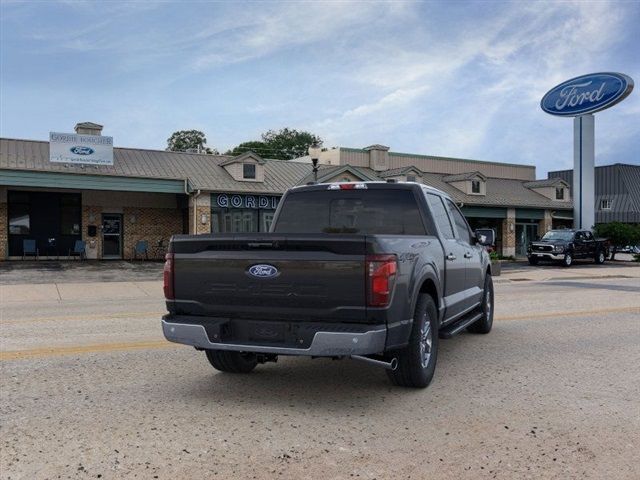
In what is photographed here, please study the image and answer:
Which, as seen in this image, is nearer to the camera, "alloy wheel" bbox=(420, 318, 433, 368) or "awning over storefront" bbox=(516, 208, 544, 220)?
"alloy wheel" bbox=(420, 318, 433, 368)

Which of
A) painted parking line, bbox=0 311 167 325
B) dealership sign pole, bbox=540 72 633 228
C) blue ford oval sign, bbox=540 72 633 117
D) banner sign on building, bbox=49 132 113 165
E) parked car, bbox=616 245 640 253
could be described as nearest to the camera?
painted parking line, bbox=0 311 167 325

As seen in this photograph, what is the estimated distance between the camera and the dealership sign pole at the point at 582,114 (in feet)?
111

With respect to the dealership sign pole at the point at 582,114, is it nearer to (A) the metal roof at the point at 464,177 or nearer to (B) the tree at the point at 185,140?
(A) the metal roof at the point at 464,177

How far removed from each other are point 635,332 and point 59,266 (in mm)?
21363

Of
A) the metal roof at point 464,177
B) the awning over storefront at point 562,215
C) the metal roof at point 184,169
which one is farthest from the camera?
the awning over storefront at point 562,215

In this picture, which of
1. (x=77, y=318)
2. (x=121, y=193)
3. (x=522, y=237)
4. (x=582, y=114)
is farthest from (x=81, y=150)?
(x=522, y=237)

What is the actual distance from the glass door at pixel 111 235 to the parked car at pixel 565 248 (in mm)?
20492

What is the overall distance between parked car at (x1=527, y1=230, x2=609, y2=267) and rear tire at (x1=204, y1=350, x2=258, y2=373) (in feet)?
85.7

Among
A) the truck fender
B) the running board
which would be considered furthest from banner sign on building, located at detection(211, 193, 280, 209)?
the truck fender

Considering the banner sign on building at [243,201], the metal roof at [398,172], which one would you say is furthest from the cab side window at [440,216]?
the metal roof at [398,172]

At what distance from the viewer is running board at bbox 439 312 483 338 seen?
6197 millimetres

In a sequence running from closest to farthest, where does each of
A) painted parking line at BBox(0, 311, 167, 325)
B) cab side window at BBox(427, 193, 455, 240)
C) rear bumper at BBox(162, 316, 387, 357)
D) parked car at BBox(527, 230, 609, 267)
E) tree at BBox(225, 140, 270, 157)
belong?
rear bumper at BBox(162, 316, 387, 357), cab side window at BBox(427, 193, 455, 240), painted parking line at BBox(0, 311, 167, 325), parked car at BBox(527, 230, 609, 267), tree at BBox(225, 140, 270, 157)

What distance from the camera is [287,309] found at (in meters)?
4.77

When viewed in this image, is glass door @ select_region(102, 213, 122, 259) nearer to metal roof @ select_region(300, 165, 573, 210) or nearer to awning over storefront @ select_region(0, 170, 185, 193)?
awning over storefront @ select_region(0, 170, 185, 193)
